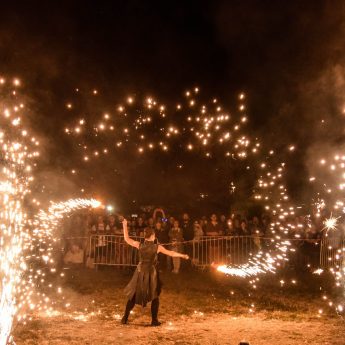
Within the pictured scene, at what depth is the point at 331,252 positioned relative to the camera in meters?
13.6

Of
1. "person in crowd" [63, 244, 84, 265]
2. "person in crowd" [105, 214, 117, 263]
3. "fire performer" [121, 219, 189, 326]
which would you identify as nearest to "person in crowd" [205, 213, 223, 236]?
"person in crowd" [105, 214, 117, 263]

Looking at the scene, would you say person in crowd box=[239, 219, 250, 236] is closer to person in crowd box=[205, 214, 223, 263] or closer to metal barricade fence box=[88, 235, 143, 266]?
person in crowd box=[205, 214, 223, 263]

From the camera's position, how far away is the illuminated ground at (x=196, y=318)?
7023mm

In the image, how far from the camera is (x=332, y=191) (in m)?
15.7

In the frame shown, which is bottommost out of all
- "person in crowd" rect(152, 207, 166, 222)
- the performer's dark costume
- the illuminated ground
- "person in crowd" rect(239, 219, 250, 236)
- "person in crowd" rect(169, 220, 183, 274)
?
the illuminated ground

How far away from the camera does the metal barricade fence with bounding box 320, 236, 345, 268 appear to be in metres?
13.5

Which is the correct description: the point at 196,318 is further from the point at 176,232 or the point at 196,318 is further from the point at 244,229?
the point at 244,229

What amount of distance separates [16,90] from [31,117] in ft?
3.45

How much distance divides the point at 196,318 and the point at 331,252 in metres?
6.68

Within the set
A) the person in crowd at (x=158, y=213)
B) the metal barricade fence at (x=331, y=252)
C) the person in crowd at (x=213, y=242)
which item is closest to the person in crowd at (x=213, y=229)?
the person in crowd at (x=213, y=242)

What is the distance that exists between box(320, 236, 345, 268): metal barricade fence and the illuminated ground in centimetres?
206

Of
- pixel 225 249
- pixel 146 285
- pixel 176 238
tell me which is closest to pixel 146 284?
pixel 146 285

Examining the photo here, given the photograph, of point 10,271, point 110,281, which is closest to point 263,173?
point 110,281

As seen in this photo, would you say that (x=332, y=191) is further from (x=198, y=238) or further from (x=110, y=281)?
(x=110, y=281)
